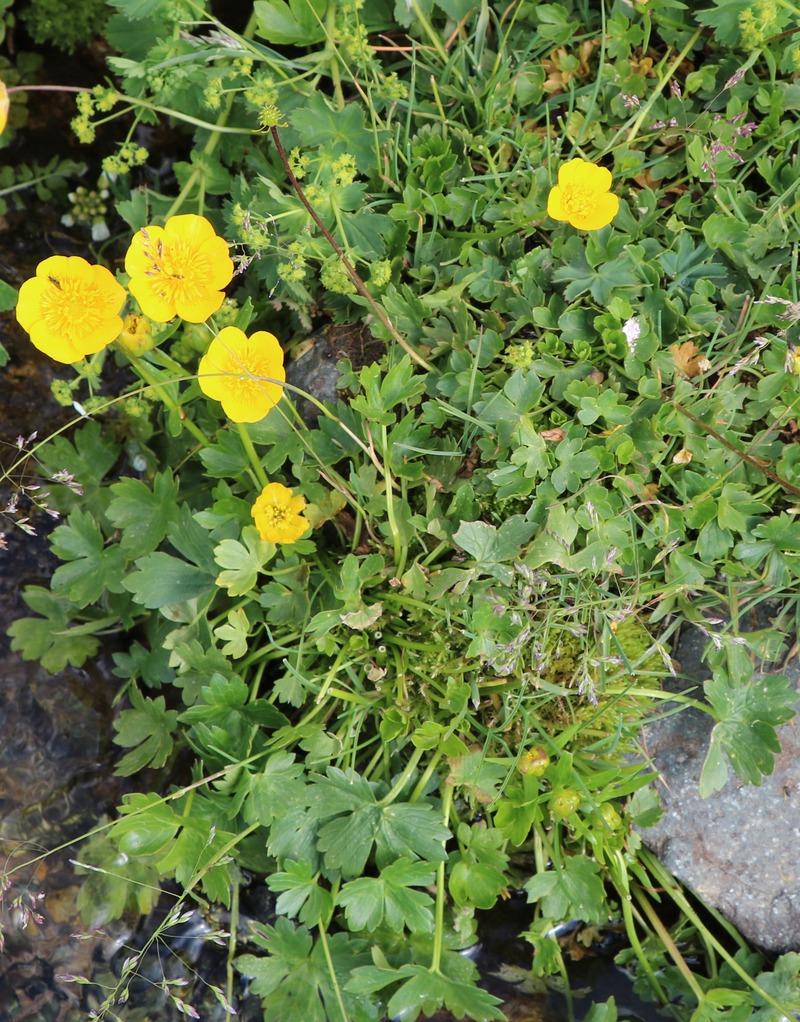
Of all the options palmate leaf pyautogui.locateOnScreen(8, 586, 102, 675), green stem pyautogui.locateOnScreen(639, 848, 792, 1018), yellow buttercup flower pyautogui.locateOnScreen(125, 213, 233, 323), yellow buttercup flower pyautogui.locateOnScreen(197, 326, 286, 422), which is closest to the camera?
yellow buttercup flower pyautogui.locateOnScreen(125, 213, 233, 323)

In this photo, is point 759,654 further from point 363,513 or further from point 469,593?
point 363,513

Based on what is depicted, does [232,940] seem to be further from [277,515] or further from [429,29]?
[429,29]

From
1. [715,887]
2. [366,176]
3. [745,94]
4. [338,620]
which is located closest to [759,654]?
[715,887]

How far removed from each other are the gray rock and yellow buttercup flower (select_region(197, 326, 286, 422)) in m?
1.53

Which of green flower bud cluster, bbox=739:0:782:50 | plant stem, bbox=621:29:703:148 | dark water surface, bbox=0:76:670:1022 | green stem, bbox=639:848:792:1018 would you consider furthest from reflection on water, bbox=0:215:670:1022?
green flower bud cluster, bbox=739:0:782:50

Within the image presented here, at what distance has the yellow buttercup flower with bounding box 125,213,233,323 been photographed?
6.63 ft

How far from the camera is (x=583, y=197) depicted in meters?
2.28

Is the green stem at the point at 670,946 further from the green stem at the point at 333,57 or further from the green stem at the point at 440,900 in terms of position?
the green stem at the point at 333,57

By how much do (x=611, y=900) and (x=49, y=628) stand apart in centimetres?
206

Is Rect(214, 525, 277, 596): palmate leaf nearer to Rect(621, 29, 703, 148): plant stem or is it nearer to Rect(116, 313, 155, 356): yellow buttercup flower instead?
Rect(116, 313, 155, 356): yellow buttercup flower

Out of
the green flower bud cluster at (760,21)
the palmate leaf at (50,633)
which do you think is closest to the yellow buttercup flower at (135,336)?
the palmate leaf at (50,633)

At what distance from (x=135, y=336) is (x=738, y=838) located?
7.52 feet

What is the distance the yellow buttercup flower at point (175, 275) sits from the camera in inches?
79.6

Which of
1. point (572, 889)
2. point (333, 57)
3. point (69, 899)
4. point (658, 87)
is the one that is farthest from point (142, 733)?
point (658, 87)
